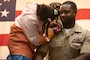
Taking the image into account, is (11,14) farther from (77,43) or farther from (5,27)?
(77,43)

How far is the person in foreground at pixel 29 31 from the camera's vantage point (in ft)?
6.57

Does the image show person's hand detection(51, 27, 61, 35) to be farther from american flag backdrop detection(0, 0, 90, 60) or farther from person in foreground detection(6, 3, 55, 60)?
american flag backdrop detection(0, 0, 90, 60)

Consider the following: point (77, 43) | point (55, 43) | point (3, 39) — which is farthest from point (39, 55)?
point (3, 39)

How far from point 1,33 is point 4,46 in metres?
0.15

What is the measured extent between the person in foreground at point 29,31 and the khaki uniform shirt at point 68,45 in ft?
0.24

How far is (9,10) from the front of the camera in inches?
123

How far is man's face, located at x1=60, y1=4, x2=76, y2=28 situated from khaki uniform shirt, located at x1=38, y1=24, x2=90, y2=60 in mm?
58

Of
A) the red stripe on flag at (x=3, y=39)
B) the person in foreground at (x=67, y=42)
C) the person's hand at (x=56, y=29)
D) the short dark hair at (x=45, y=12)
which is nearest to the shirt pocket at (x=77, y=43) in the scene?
the person in foreground at (x=67, y=42)

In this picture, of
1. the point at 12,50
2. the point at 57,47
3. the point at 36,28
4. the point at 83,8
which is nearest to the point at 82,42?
the point at 57,47

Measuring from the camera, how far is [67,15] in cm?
208

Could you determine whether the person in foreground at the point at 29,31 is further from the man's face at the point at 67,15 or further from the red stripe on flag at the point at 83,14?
the red stripe on flag at the point at 83,14

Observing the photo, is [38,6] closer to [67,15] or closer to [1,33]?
[67,15]

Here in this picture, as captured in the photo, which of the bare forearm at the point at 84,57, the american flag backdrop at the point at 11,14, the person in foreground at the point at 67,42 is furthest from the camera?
the american flag backdrop at the point at 11,14

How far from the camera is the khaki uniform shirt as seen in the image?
6.64ft
